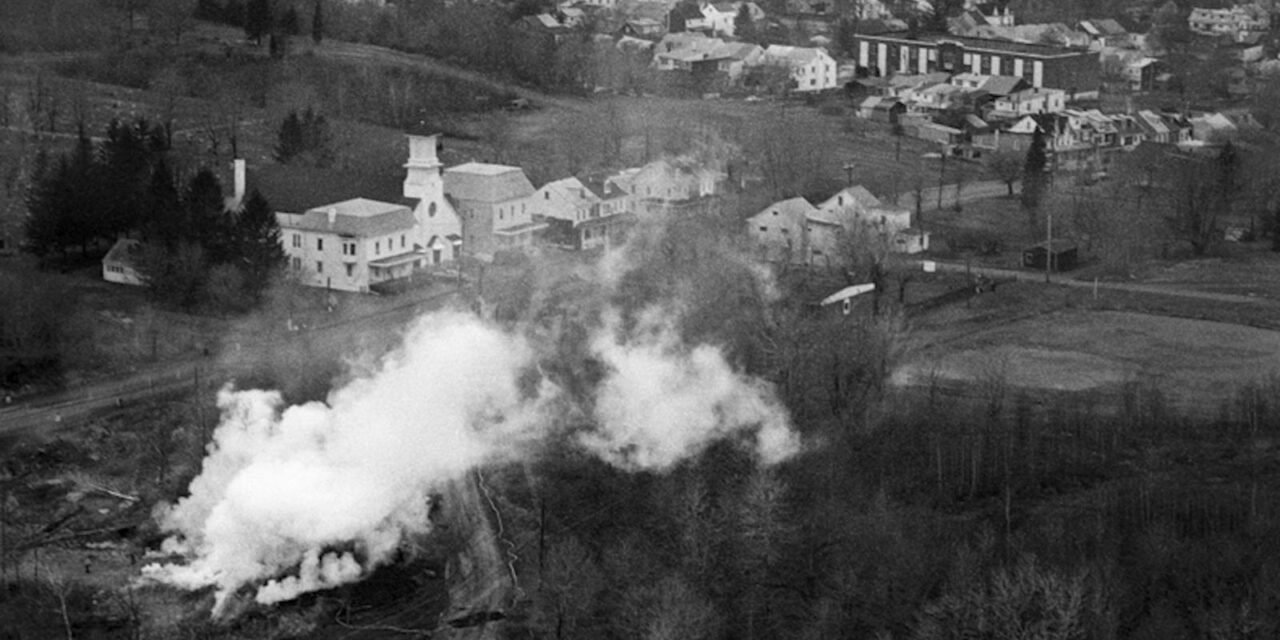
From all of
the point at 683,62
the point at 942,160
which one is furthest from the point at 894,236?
the point at 683,62

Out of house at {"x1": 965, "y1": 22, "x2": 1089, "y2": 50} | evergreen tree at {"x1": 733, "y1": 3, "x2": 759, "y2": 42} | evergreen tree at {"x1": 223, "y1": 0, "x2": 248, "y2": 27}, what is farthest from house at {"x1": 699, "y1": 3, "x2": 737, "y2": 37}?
evergreen tree at {"x1": 223, "y1": 0, "x2": 248, "y2": 27}

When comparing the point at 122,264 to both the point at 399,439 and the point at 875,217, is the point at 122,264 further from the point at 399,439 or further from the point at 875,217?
the point at 875,217

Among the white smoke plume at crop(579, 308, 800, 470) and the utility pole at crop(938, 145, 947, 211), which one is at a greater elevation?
the utility pole at crop(938, 145, 947, 211)

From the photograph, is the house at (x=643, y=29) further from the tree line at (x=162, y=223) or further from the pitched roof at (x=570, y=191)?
the tree line at (x=162, y=223)

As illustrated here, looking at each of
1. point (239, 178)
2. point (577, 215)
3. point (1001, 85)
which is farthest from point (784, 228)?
point (1001, 85)

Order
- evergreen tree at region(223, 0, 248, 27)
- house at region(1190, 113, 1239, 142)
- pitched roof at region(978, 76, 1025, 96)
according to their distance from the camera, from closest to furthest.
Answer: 1. house at region(1190, 113, 1239, 142)
2. evergreen tree at region(223, 0, 248, 27)
3. pitched roof at region(978, 76, 1025, 96)

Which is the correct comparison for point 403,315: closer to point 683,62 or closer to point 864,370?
point 864,370

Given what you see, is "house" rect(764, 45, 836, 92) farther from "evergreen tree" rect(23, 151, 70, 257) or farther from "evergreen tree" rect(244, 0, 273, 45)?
"evergreen tree" rect(23, 151, 70, 257)
